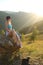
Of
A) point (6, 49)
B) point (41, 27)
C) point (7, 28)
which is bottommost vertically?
point (6, 49)

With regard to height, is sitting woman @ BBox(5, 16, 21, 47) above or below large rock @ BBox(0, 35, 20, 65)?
above

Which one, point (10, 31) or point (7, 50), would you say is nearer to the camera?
point (10, 31)

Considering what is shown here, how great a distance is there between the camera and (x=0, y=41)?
1065cm

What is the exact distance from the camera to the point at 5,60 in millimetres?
11156

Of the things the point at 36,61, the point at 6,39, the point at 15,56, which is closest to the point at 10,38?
the point at 6,39

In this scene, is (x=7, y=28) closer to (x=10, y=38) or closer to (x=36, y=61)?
(x=10, y=38)

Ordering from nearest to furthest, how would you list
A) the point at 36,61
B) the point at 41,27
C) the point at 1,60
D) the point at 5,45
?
1. the point at 5,45
2. the point at 1,60
3. the point at 36,61
4. the point at 41,27

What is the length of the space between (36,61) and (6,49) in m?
5.12

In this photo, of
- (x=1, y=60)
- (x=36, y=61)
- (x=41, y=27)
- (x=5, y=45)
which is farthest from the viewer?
(x=41, y=27)

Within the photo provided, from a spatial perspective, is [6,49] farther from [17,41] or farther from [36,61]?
[36,61]

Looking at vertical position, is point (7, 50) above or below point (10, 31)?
below

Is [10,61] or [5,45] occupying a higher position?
[5,45]

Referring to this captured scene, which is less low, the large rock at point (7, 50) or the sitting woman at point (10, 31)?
the sitting woman at point (10, 31)

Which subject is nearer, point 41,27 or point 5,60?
point 5,60
